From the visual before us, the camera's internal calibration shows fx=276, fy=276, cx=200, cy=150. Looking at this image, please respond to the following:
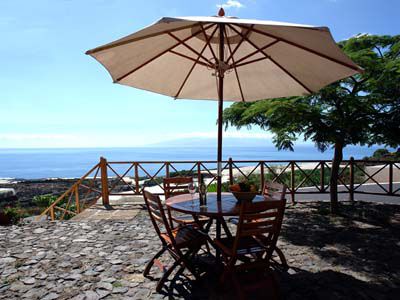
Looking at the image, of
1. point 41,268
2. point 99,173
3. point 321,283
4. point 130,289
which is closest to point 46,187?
point 99,173

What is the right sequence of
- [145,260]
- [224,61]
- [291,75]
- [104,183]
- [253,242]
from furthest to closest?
[104,183]
[291,75]
[145,260]
[224,61]
[253,242]

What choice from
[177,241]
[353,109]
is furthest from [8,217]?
[353,109]

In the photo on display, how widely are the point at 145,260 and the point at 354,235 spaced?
3041 mm

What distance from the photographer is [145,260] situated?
3.27 meters

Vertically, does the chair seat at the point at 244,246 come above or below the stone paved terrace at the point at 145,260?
above

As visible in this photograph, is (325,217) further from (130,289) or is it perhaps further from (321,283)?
(130,289)

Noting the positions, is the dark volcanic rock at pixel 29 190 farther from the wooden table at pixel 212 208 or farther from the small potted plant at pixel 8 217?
the wooden table at pixel 212 208

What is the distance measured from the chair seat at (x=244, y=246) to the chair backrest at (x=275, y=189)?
2.68 feet

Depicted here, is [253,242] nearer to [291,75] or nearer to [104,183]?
[291,75]

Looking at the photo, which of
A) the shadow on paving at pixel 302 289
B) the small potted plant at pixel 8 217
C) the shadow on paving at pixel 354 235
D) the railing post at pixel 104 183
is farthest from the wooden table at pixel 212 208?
the small potted plant at pixel 8 217

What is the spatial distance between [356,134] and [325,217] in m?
1.59

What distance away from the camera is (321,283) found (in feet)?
8.72

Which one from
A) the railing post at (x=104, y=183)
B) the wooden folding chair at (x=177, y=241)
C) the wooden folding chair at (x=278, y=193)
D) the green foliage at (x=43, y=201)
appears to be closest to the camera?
the wooden folding chair at (x=177, y=241)

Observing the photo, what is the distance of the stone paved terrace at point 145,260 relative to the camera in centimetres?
256
